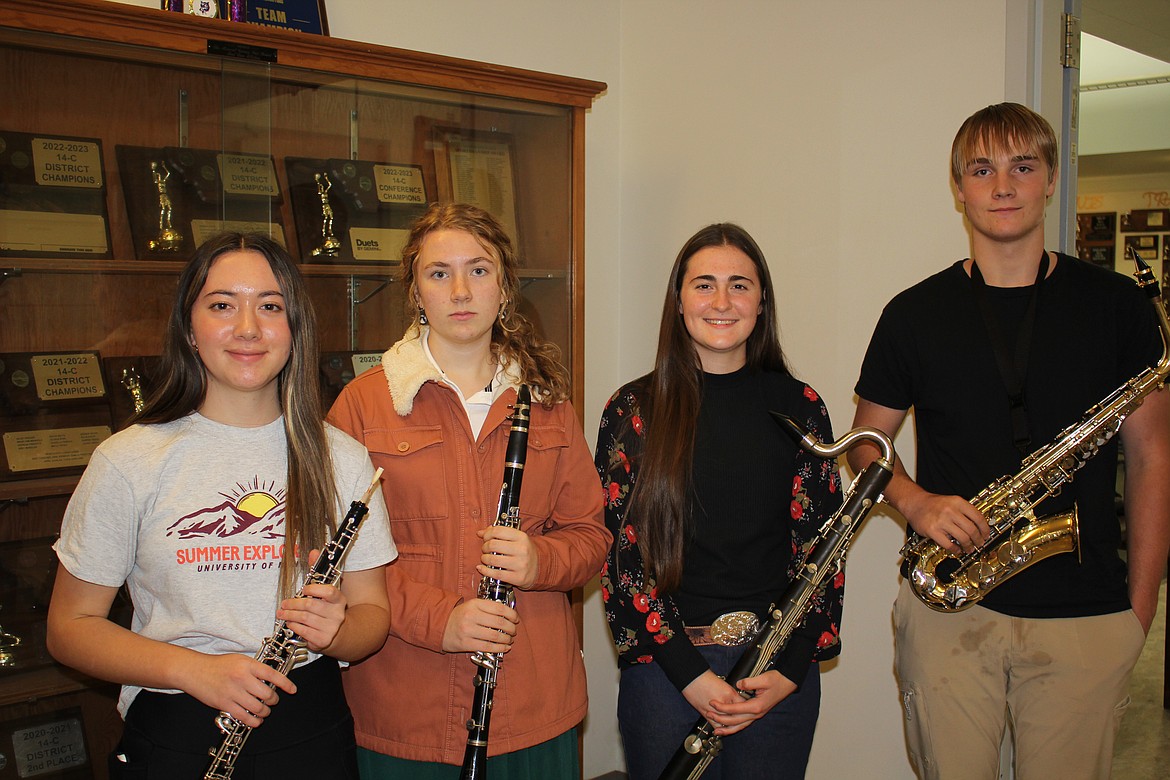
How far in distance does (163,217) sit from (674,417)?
135 centimetres

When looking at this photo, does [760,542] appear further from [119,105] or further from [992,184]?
[119,105]

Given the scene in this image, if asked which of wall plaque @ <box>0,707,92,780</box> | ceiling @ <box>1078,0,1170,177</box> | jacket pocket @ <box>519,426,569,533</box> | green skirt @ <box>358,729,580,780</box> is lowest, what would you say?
wall plaque @ <box>0,707,92,780</box>

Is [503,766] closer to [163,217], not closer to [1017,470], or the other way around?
[1017,470]

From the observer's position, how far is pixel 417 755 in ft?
5.73

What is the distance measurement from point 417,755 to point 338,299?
1.34 meters

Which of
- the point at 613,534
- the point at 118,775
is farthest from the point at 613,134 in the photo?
the point at 118,775

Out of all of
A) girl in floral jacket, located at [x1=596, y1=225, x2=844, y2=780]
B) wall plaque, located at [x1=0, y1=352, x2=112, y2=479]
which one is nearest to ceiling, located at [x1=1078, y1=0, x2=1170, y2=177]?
girl in floral jacket, located at [x1=596, y1=225, x2=844, y2=780]

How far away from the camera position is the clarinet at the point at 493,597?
1.68 m

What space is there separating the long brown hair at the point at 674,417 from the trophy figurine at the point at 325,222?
1067mm

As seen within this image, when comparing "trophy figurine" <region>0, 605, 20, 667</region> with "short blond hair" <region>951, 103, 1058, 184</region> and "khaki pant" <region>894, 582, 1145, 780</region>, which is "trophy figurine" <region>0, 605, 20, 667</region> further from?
"short blond hair" <region>951, 103, 1058, 184</region>

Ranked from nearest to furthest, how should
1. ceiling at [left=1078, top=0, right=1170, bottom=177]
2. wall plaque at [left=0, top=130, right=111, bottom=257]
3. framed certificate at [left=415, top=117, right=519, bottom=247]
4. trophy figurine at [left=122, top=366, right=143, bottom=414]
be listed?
wall plaque at [left=0, top=130, right=111, bottom=257] < trophy figurine at [left=122, top=366, right=143, bottom=414] < framed certificate at [left=415, top=117, right=519, bottom=247] < ceiling at [left=1078, top=0, right=1170, bottom=177]

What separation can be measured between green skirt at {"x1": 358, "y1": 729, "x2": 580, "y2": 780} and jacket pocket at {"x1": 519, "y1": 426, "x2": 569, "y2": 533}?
409 millimetres

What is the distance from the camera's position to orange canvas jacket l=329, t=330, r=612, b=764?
175 centimetres

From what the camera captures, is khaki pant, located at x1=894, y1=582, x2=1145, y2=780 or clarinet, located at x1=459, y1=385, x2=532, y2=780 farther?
khaki pant, located at x1=894, y1=582, x2=1145, y2=780
